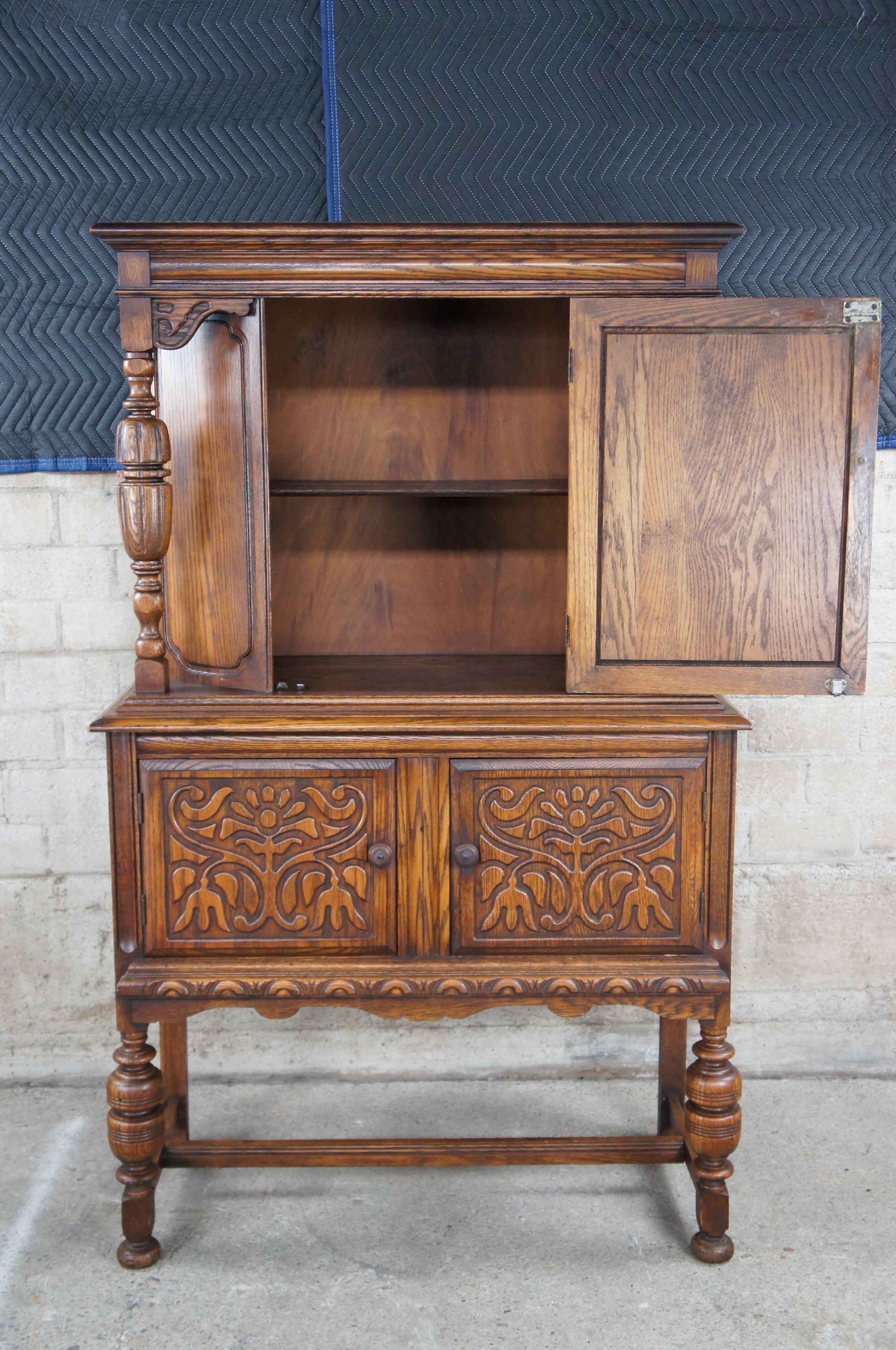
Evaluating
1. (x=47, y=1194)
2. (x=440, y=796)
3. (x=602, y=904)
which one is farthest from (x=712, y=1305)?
(x=47, y=1194)

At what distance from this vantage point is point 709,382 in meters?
2.12

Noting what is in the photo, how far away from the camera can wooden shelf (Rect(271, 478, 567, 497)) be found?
245 centimetres

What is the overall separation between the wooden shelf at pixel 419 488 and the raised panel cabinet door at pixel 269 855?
57 centimetres

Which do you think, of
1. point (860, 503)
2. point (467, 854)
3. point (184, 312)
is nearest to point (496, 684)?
point (467, 854)

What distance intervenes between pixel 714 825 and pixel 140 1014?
3.75 feet

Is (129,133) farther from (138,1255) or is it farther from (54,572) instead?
(138,1255)

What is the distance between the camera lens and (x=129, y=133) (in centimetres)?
271

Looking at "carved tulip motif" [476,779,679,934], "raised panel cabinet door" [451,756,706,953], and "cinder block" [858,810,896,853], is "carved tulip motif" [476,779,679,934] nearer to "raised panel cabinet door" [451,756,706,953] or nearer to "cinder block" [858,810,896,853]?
"raised panel cabinet door" [451,756,706,953]

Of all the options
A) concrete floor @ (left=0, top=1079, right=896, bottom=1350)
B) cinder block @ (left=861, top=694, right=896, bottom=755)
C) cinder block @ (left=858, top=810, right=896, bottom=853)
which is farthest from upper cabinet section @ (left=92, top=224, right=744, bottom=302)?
concrete floor @ (left=0, top=1079, right=896, bottom=1350)

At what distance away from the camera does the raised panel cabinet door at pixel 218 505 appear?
2232mm

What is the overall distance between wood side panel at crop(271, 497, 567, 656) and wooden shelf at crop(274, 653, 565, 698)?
0.06m

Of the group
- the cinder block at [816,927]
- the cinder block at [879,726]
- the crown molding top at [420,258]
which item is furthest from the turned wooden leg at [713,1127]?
the crown molding top at [420,258]

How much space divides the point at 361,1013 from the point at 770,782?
1.18 meters

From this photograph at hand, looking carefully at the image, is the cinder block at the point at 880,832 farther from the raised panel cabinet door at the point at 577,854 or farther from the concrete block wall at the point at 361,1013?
the raised panel cabinet door at the point at 577,854
